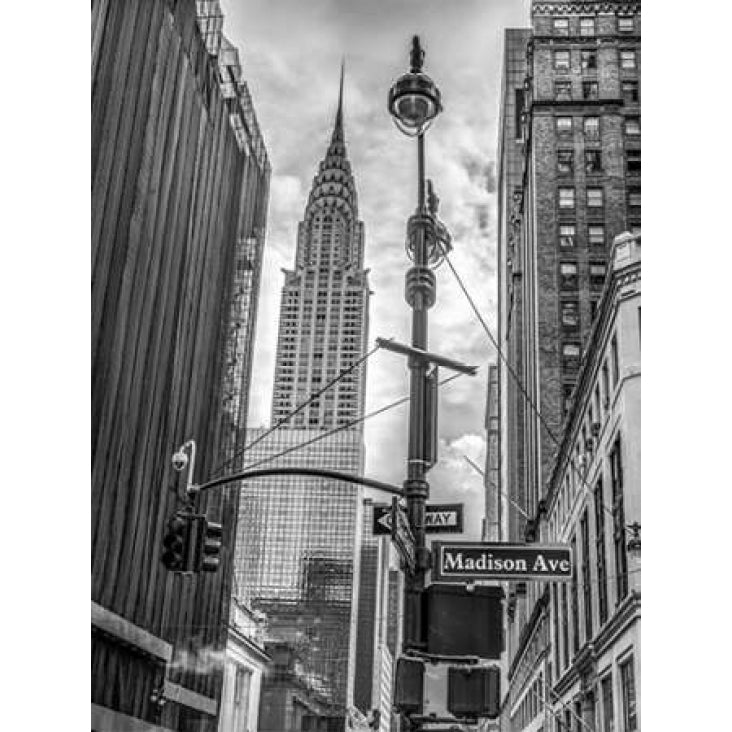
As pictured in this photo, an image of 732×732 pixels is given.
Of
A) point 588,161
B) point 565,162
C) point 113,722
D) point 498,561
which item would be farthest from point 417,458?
point 565,162

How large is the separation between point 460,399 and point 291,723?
66287 mm

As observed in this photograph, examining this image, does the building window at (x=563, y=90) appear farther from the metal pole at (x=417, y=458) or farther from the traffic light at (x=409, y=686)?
the traffic light at (x=409, y=686)

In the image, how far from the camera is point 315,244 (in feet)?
43.0

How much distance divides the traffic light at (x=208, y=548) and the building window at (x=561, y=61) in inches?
1758

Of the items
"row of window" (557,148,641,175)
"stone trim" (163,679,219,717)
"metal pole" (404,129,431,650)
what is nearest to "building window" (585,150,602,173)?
"row of window" (557,148,641,175)

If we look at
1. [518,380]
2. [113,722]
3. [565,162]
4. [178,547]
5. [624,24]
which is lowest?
[113,722]

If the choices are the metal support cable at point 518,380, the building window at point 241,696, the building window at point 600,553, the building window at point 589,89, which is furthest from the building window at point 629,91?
the building window at point 241,696

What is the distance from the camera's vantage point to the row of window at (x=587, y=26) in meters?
46.2

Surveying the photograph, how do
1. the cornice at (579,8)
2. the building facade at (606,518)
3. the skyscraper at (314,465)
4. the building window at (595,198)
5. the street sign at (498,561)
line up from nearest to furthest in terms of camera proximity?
the street sign at (498,561)
the skyscraper at (314,465)
the building facade at (606,518)
the cornice at (579,8)
the building window at (595,198)

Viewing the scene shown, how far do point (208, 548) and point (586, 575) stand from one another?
16.8m

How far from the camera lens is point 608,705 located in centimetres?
2036

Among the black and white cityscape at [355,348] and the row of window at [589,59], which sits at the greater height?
the row of window at [589,59]

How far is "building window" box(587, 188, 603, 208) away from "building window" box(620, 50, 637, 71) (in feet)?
19.9

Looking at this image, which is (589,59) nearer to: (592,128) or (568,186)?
(592,128)
